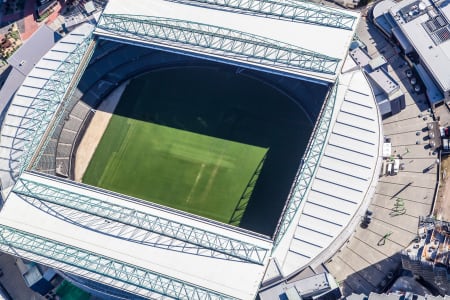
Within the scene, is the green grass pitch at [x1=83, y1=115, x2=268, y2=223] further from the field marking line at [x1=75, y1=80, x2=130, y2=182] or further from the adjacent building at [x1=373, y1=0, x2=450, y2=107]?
the adjacent building at [x1=373, y1=0, x2=450, y2=107]

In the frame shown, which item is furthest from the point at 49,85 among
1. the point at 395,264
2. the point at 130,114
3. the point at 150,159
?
the point at 395,264

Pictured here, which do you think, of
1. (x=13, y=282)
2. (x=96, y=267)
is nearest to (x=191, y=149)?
(x=96, y=267)

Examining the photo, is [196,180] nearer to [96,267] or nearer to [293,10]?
[96,267]

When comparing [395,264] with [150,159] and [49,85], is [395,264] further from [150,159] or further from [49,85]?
[49,85]

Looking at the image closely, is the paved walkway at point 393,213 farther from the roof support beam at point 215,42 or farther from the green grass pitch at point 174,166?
the green grass pitch at point 174,166

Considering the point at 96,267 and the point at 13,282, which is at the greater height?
the point at 96,267
